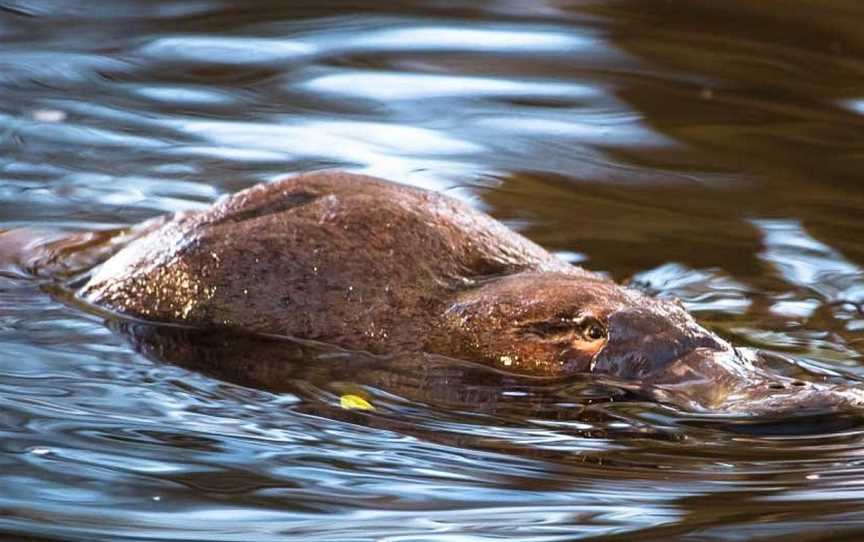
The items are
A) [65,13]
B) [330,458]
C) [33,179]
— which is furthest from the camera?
[65,13]

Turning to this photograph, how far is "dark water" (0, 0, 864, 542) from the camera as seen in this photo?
11.9 ft

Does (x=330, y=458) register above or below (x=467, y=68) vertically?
below

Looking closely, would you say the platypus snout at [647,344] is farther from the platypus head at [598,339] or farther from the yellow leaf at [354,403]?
the yellow leaf at [354,403]

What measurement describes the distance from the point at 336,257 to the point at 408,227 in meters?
0.21

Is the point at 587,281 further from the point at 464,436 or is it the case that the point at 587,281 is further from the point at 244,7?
the point at 244,7

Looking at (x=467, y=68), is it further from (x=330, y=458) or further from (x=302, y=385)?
(x=330, y=458)

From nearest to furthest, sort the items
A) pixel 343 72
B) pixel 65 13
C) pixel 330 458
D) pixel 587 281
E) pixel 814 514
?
pixel 814 514 < pixel 330 458 < pixel 587 281 < pixel 343 72 < pixel 65 13

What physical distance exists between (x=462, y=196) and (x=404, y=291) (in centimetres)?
160

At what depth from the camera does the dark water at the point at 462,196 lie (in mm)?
3637

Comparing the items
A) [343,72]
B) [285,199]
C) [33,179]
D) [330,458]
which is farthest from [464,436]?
[343,72]

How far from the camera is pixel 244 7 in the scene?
8.70 metres

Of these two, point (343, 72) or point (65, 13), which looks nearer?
point (343, 72)

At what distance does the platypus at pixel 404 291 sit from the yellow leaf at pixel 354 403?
1.08 feet

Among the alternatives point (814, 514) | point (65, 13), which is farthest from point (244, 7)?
point (814, 514)
